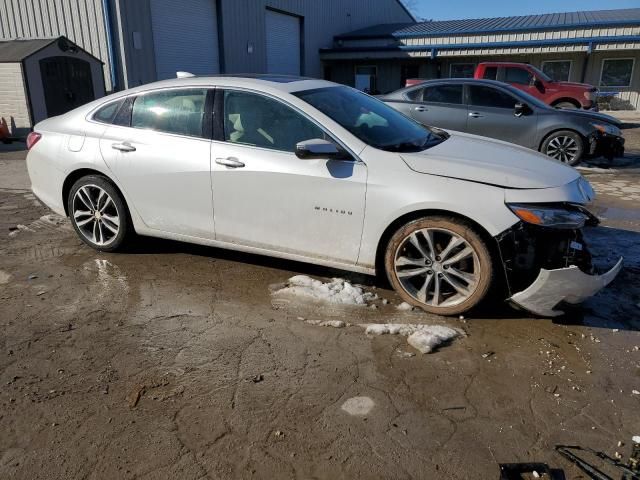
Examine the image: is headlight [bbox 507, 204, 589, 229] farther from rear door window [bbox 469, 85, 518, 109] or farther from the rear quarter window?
rear door window [bbox 469, 85, 518, 109]

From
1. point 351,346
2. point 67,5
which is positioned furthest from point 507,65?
point 351,346

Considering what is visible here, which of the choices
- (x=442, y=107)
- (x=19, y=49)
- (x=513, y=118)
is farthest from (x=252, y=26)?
(x=513, y=118)

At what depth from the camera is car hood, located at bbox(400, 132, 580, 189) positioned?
352cm

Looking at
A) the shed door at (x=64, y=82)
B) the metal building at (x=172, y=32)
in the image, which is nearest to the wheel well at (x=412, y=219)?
the shed door at (x=64, y=82)

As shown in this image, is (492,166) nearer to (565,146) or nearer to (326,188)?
(326,188)

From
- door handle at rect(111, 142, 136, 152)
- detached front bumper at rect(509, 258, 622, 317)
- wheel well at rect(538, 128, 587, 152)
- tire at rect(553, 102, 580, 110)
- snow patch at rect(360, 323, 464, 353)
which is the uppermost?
door handle at rect(111, 142, 136, 152)

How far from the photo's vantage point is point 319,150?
3.72 m

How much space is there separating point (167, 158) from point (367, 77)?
81.3ft

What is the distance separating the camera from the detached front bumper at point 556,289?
329cm

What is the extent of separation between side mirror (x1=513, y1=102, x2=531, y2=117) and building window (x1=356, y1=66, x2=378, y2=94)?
→ 18454mm

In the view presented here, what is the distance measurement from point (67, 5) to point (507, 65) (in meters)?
12.6

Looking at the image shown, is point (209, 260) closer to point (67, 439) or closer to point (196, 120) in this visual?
point (196, 120)

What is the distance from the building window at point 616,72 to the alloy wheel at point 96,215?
2415cm

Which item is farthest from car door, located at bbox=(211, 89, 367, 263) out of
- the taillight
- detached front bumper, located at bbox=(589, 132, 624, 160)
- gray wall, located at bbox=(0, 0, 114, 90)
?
gray wall, located at bbox=(0, 0, 114, 90)
